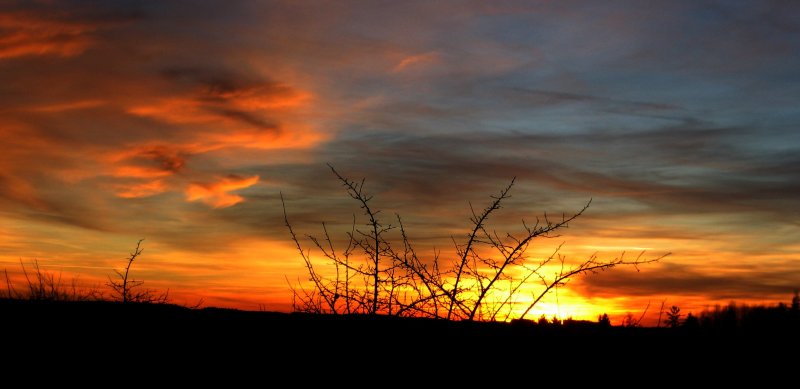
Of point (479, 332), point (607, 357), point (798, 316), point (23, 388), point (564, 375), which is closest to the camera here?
point (23, 388)

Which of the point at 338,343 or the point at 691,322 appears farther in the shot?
the point at 691,322

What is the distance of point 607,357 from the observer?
17.9 ft

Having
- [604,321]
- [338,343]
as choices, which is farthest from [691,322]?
[338,343]

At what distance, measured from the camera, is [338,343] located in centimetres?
548

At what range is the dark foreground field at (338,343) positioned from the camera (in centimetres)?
516

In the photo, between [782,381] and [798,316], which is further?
[798,316]

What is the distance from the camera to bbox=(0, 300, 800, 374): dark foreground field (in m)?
5.16

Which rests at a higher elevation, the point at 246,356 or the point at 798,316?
the point at 798,316

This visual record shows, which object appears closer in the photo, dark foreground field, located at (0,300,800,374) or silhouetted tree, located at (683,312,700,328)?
dark foreground field, located at (0,300,800,374)

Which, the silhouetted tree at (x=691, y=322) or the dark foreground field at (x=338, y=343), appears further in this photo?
the silhouetted tree at (x=691, y=322)

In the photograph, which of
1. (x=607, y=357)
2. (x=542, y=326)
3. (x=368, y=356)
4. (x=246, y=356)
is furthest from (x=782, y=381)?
(x=246, y=356)

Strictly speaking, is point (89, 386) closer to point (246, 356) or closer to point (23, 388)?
point (23, 388)

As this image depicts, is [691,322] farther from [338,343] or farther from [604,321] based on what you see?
[338,343]

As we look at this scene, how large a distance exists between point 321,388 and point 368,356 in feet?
1.96
